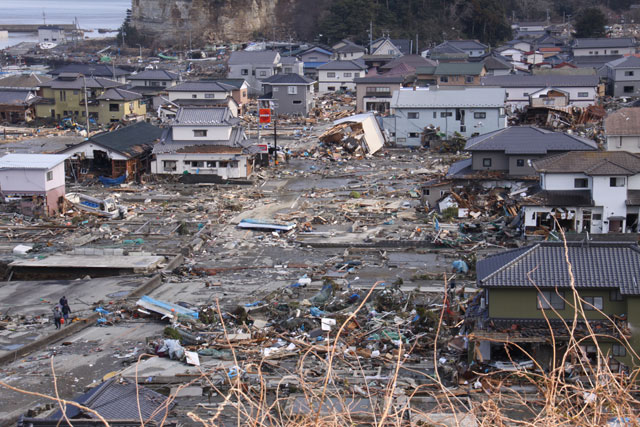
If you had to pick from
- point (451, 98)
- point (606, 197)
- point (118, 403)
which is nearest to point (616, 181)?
point (606, 197)

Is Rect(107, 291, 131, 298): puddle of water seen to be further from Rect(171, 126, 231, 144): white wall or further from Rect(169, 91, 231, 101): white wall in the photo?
Rect(169, 91, 231, 101): white wall

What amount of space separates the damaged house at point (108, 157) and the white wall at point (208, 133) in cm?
146

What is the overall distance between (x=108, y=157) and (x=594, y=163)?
50.4ft

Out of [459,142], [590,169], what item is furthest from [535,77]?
[590,169]

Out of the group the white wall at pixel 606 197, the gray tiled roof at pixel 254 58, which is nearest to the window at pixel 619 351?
the white wall at pixel 606 197

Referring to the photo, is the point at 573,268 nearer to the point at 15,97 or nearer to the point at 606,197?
the point at 606,197

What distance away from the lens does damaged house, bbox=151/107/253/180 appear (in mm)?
26250

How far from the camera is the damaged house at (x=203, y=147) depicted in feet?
86.1

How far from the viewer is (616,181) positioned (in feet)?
59.2

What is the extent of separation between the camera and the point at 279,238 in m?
19.6

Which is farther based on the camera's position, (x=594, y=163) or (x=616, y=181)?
(x=594, y=163)

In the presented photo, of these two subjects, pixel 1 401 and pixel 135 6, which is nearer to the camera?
pixel 1 401

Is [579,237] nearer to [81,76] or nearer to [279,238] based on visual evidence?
[279,238]

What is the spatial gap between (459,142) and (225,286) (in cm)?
1676
